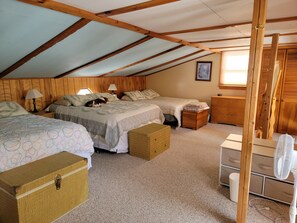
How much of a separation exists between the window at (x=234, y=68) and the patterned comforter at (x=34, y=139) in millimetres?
4252

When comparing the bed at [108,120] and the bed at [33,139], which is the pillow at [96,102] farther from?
the bed at [33,139]

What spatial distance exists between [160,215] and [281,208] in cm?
125

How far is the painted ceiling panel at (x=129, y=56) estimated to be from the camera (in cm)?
389

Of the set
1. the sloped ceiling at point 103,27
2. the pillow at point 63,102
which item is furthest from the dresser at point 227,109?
the pillow at point 63,102

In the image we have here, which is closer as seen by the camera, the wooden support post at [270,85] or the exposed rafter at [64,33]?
the exposed rafter at [64,33]

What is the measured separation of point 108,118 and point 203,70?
11.8ft

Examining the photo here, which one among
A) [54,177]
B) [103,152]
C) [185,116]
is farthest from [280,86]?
[54,177]

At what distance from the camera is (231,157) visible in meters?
2.46

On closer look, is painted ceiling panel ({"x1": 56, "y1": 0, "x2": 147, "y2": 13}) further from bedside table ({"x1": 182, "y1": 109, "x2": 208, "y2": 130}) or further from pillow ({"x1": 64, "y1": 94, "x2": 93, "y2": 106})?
bedside table ({"x1": 182, "y1": 109, "x2": 208, "y2": 130})

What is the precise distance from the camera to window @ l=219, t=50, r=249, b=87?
17.7 feet

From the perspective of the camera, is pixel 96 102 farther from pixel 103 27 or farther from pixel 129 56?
pixel 103 27

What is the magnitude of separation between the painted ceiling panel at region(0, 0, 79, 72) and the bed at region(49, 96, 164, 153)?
1276 mm

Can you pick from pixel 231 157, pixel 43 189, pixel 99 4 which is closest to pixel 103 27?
pixel 99 4

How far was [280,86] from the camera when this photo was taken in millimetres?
4590
